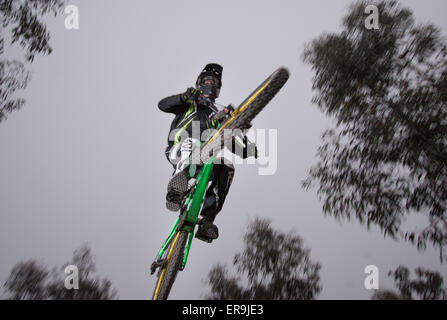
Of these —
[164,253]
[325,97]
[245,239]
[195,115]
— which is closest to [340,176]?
[325,97]

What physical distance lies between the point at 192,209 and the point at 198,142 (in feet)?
2.91

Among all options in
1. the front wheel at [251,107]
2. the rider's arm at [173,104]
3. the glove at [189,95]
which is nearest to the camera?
the front wheel at [251,107]

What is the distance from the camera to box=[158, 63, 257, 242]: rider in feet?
11.7

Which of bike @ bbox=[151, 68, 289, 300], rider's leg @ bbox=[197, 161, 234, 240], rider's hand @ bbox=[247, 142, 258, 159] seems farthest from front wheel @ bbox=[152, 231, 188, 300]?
rider's hand @ bbox=[247, 142, 258, 159]

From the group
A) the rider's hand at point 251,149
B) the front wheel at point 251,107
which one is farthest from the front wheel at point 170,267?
the rider's hand at point 251,149

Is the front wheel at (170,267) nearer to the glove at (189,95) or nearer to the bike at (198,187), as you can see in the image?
the bike at (198,187)

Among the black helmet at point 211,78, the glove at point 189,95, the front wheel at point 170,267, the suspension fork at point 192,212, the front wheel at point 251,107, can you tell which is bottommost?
the front wheel at point 170,267

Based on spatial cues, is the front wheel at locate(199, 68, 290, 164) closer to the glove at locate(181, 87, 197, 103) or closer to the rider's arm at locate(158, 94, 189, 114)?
the glove at locate(181, 87, 197, 103)

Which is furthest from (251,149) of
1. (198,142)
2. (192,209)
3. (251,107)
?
(192,209)

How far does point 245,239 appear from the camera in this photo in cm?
1055

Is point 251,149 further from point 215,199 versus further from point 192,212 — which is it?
point 192,212

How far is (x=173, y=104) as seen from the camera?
4.06 metres

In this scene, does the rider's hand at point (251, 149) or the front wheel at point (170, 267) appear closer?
the front wheel at point (170, 267)

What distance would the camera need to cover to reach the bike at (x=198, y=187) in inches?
116
